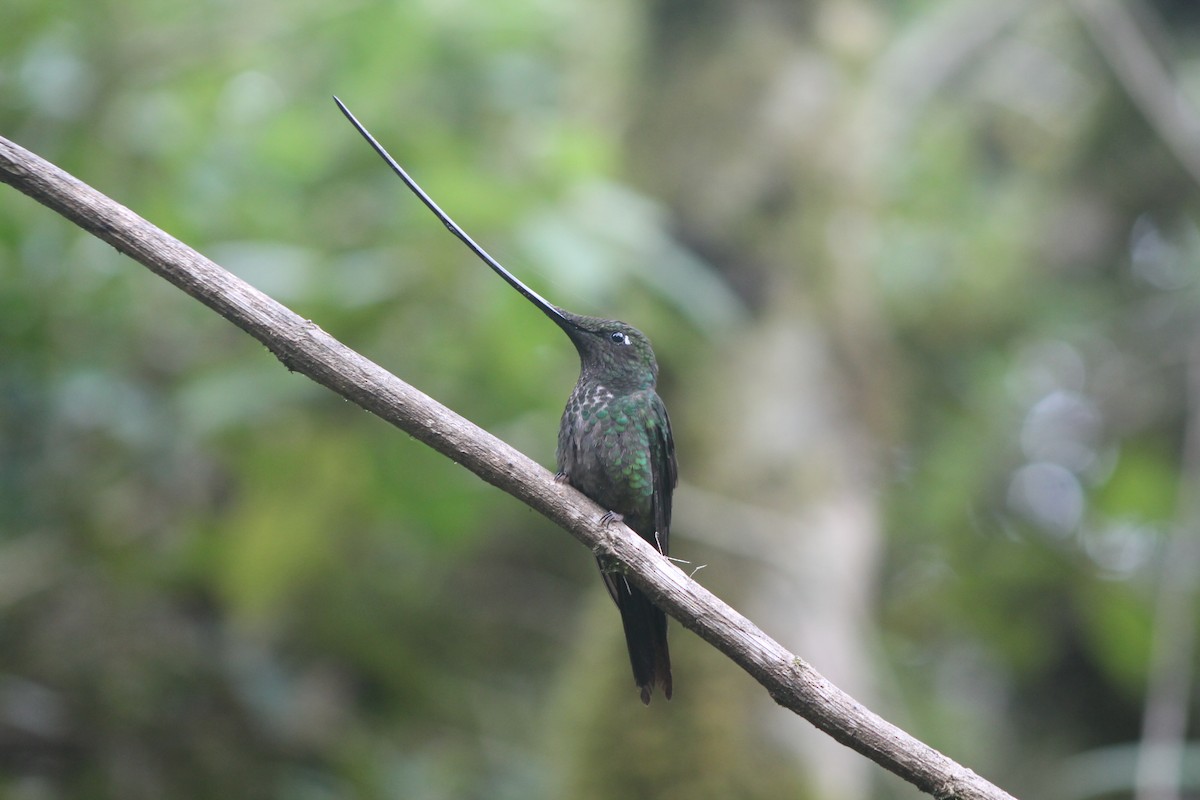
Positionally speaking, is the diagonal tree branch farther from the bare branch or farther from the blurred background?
the bare branch

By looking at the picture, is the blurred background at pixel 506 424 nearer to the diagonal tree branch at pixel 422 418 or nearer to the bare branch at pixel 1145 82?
the bare branch at pixel 1145 82

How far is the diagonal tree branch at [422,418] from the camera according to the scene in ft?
4.75

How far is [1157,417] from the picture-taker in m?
5.29

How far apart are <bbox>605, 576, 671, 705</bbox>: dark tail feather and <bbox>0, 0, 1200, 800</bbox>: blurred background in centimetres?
128

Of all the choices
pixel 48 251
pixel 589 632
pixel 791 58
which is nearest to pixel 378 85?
pixel 48 251

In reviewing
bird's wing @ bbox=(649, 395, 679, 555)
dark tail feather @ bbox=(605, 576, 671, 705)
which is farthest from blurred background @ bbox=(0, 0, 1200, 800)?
dark tail feather @ bbox=(605, 576, 671, 705)

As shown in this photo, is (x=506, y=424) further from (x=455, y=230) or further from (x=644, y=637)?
(x=455, y=230)

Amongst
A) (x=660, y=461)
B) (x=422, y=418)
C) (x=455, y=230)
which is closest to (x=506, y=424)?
(x=660, y=461)

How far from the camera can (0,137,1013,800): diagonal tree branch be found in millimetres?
1448

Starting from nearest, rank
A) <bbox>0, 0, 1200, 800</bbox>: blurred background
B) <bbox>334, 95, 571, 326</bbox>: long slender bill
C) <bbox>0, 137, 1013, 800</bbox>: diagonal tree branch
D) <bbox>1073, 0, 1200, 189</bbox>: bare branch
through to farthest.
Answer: <bbox>334, 95, 571, 326</bbox>: long slender bill, <bbox>0, 137, 1013, 800</bbox>: diagonal tree branch, <bbox>0, 0, 1200, 800</bbox>: blurred background, <bbox>1073, 0, 1200, 189</bbox>: bare branch

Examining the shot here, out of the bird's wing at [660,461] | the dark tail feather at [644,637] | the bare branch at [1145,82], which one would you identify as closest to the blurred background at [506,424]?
the bare branch at [1145,82]

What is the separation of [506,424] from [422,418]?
1854mm

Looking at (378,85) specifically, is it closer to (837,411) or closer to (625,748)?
(837,411)

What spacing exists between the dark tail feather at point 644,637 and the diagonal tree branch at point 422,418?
220mm
